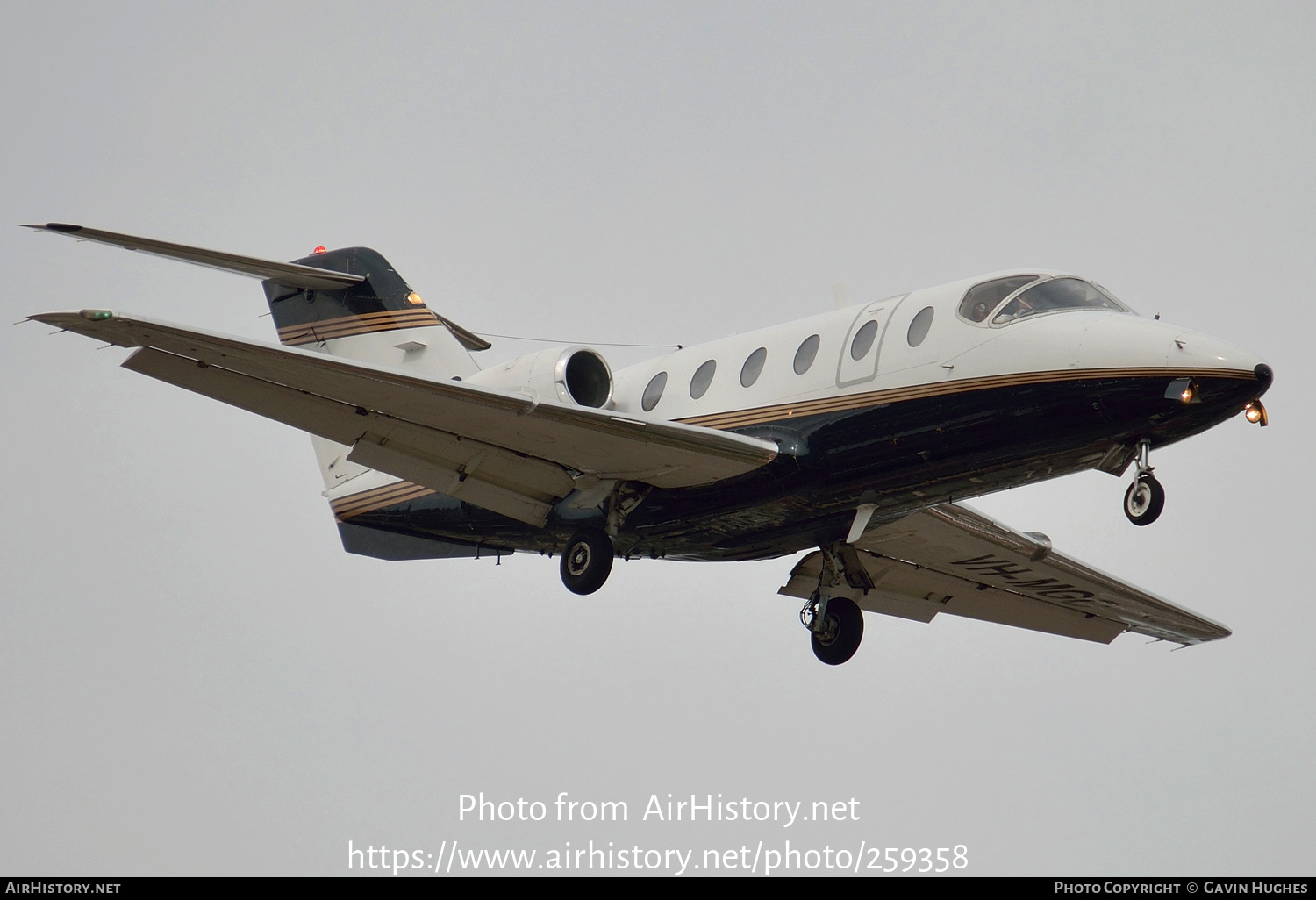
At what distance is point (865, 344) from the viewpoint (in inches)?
629

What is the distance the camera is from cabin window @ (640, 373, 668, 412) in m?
18.0

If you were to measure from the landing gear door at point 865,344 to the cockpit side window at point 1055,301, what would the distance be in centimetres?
125

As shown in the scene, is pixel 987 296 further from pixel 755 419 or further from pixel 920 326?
pixel 755 419

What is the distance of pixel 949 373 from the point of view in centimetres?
1518

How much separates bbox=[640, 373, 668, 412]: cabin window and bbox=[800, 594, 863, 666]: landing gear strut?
3.27 m

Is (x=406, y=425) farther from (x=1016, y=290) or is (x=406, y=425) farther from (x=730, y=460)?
(x=1016, y=290)

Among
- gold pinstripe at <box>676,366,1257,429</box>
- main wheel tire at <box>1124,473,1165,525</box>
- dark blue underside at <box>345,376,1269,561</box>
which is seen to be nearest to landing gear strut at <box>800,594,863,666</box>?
dark blue underside at <box>345,376,1269,561</box>

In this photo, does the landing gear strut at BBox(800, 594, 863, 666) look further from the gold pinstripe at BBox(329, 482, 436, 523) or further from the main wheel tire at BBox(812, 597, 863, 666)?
the gold pinstripe at BBox(329, 482, 436, 523)

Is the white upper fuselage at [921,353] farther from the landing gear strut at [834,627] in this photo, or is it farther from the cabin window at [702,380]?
the landing gear strut at [834,627]

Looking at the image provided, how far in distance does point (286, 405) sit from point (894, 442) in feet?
Answer: 20.3

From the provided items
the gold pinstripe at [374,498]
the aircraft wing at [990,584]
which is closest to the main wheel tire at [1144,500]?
the aircraft wing at [990,584]

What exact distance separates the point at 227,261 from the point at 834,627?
27.3 ft

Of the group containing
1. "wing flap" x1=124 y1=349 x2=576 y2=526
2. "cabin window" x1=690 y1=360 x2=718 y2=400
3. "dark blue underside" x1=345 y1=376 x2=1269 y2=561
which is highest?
"cabin window" x1=690 y1=360 x2=718 y2=400

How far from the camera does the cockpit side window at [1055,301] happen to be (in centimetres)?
1513
